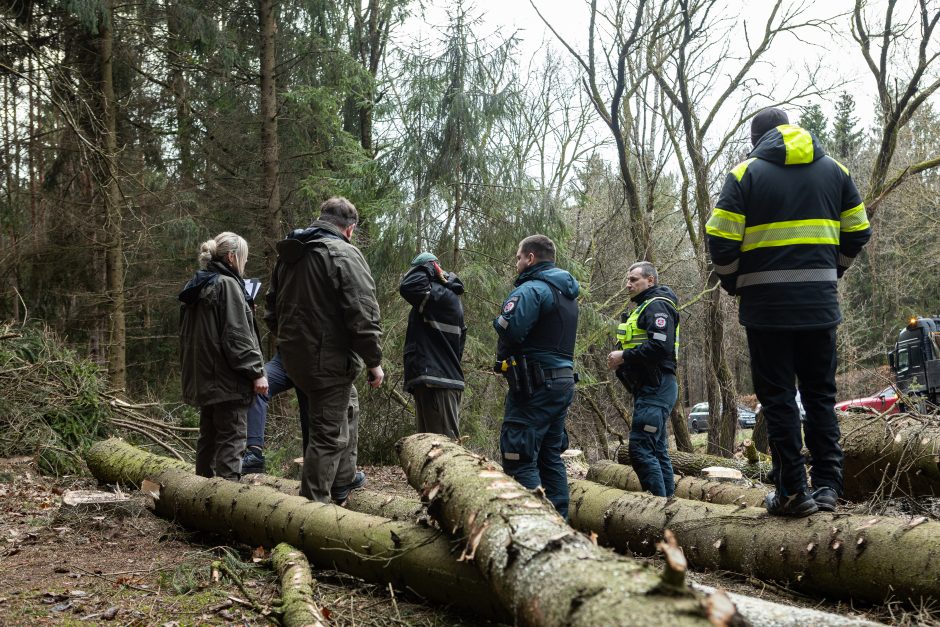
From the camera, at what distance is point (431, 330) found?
6324mm

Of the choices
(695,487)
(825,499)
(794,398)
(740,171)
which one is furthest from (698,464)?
(740,171)

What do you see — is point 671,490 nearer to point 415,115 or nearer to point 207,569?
point 207,569

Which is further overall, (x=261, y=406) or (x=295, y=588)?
(x=261, y=406)

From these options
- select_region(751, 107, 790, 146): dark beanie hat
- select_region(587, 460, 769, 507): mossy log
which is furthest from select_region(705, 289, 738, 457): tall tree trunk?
select_region(751, 107, 790, 146): dark beanie hat

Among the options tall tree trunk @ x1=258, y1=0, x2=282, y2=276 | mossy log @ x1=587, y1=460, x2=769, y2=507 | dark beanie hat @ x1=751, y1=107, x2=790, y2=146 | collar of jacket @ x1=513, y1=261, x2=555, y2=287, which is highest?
tall tree trunk @ x1=258, y1=0, x2=282, y2=276

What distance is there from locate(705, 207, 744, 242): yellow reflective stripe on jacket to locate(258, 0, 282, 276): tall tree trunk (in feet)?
30.7

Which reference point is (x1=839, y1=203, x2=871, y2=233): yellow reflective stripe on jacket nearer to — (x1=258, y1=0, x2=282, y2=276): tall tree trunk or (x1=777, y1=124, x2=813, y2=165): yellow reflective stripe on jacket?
(x1=777, y1=124, x2=813, y2=165): yellow reflective stripe on jacket

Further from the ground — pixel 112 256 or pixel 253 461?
pixel 112 256

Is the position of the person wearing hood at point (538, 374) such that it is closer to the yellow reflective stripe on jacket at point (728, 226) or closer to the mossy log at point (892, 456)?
the yellow reflective stripe on jacket at point (728, 226)

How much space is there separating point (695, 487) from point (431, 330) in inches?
105

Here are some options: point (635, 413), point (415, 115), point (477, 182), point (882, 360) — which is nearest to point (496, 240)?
point (477, 182)

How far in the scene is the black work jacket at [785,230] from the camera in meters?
3.77

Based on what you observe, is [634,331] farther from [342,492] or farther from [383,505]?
[342,492]

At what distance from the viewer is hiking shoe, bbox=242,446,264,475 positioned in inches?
270
